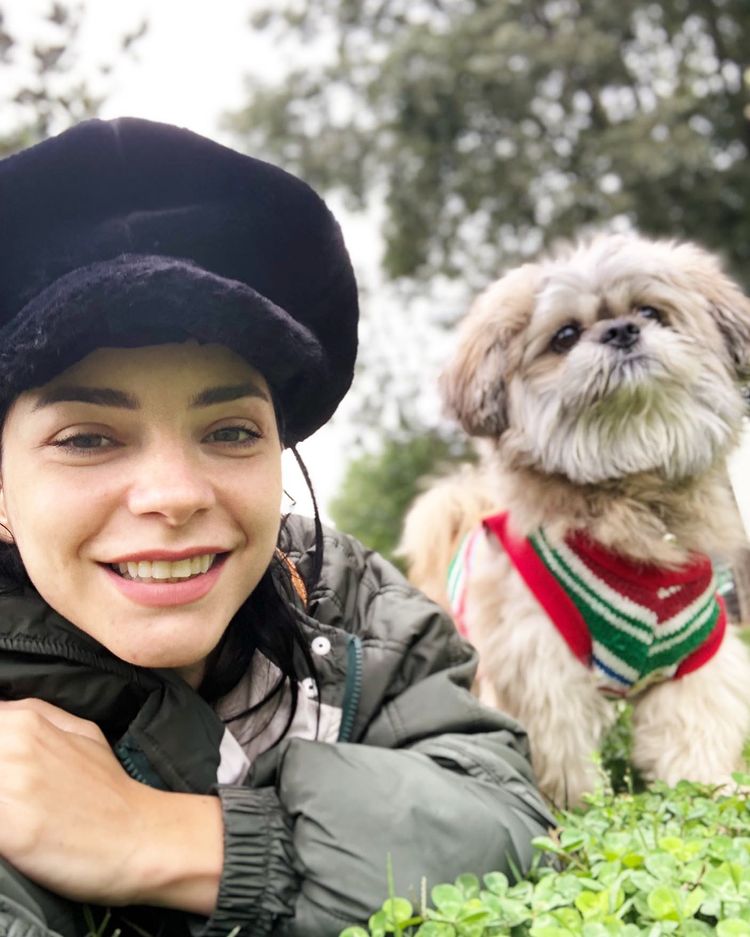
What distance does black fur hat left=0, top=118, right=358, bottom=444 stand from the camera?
5.48ft

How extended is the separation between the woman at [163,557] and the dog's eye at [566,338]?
4.86 ft

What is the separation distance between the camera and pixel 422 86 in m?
14.4

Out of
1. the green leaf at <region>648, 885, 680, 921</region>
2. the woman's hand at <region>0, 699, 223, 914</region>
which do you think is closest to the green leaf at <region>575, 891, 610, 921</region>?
the green leaf at <region>648, 885, 680, 921</region>

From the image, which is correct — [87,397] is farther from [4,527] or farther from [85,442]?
[4,527]

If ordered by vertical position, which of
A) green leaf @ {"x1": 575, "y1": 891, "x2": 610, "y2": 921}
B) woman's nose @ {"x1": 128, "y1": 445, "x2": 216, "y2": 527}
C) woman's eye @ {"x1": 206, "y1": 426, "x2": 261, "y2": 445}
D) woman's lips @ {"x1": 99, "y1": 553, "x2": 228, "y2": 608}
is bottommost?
green leaf @ {"x1": 575, "y1": 891, "x2": 610, "y2": 921}

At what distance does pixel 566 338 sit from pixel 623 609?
0.94 meters

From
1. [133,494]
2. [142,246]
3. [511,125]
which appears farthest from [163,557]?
[511,125]

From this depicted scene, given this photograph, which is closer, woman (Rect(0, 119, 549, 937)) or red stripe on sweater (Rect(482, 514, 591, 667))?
woman (Rect(0, 119, 549, 937))

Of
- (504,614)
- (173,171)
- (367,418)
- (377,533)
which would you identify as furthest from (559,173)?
(173,171)

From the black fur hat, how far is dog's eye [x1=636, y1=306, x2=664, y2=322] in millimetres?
1689

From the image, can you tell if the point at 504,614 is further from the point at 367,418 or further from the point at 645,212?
the point at 367,418

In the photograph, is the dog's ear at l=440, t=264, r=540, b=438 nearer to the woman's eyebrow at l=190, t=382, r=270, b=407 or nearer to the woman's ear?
the woman's eyebrow at l=190, t=382, r=270, b=407

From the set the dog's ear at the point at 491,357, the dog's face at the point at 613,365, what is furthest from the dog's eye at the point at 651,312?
the dog's ear at the point at 491,357

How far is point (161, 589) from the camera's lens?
184 cm
